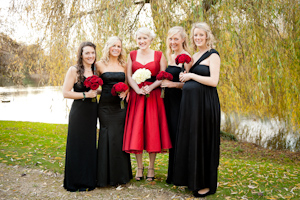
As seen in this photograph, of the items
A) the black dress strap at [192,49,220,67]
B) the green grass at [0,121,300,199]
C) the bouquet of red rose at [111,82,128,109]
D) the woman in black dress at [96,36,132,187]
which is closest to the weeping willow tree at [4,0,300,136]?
Answer: the green grass at [0,121,300,199]

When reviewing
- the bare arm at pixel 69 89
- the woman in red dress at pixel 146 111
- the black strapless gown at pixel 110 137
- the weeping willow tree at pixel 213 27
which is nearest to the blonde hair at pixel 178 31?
the woman in red dress at pixel 146 111

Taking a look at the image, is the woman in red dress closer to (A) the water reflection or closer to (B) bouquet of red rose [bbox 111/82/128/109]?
(B) bouquet of red rose [bbox 111/82/128/109]

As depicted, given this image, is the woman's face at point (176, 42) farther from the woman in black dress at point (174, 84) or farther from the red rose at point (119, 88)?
the red rose at point (119, 88)

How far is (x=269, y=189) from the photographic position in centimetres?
357

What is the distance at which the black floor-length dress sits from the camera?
3125 mm

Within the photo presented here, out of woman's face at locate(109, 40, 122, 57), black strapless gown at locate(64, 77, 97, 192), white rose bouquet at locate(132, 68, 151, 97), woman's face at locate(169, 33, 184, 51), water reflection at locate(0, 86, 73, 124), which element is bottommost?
water reflection at locate(0, 86, 73, 124)

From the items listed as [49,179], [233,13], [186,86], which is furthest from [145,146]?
[233,13]

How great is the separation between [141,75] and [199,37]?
84cm

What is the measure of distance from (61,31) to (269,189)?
484 cm

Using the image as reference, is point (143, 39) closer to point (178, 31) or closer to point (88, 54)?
point (178, 31)

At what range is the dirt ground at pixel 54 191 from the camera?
333 centimetres

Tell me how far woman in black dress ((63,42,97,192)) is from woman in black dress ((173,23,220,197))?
1.13 metres

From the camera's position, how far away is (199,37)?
10.3ft

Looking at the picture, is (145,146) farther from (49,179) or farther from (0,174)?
(0,174)
